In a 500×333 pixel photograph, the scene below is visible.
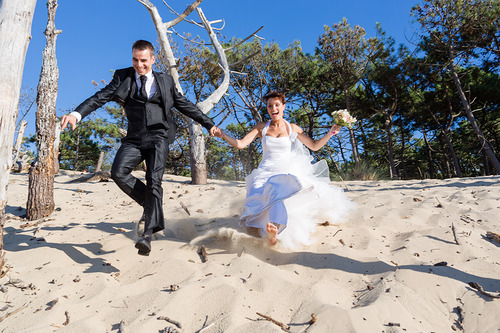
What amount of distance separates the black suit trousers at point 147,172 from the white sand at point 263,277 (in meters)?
0.50

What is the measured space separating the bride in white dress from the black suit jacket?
59cm

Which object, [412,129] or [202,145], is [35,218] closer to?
[202,145]

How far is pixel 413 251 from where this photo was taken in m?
2.98

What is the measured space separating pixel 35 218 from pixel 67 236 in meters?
1.72

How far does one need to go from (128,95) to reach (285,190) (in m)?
2.03

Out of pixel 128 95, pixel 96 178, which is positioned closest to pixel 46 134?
pixel 128 95

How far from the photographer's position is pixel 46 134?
17.3 ft

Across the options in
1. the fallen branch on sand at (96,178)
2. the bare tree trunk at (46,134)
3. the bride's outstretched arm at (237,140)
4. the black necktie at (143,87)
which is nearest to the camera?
the black necktie at (143,87)

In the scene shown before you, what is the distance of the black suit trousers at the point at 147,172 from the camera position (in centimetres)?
302

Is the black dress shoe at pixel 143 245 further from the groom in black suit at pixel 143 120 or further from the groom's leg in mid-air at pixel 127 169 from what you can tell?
the groom's leg in mid-air at pixel 127 169

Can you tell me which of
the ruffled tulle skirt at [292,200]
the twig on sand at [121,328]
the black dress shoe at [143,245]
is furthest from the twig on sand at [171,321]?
the ruffled tulle skirt at [292,200]

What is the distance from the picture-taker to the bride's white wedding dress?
331cm

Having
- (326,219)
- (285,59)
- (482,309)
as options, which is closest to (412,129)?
(285,59)

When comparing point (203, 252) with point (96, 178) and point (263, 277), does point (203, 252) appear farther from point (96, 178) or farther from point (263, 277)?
point (96, 178)
